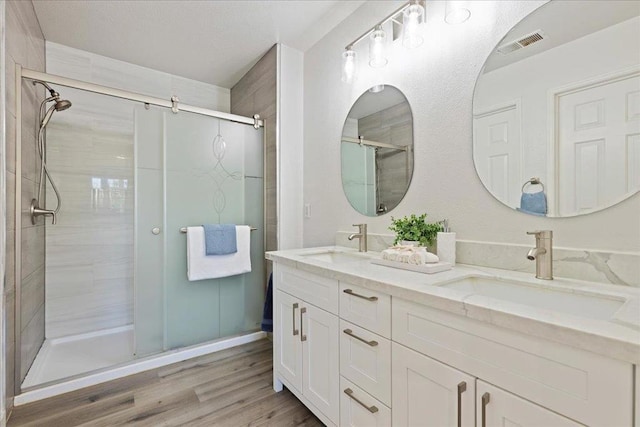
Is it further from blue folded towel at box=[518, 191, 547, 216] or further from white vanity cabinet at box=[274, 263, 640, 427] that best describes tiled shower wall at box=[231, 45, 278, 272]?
blue folded towel at box=[518, 191, 547, 216]

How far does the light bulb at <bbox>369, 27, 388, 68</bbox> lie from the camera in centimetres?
165

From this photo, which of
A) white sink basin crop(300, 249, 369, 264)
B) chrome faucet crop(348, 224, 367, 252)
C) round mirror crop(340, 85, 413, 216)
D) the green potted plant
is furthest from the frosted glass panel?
the green potted plant

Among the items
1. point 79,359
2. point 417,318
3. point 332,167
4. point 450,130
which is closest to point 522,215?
point 450,130

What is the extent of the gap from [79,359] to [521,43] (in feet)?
10.5

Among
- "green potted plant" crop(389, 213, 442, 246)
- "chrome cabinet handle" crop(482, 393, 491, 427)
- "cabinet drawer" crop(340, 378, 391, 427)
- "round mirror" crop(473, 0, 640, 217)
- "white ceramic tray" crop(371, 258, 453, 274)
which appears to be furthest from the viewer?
"green potted plant" crop(389, 213, 442, 246)

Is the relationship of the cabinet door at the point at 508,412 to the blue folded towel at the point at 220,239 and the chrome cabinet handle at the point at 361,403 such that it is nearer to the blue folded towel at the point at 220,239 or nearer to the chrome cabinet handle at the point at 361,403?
the chrome cabinet handle at the point at 361,403

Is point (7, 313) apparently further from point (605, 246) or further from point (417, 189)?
point (605, 246)

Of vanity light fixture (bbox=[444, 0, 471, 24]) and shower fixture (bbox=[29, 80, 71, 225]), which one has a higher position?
vanity light fixture (bbox=[444, 0, 471, 24])

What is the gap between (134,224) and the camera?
2.02 metres

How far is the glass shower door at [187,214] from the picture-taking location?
2.06m

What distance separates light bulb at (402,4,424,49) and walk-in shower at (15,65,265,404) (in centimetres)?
141

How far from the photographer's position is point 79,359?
212 cm

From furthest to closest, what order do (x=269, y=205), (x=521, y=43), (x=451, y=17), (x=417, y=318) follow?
(x=269, y=205), (x=451, y=17), (x=521, y=43), (x=417, y=318)

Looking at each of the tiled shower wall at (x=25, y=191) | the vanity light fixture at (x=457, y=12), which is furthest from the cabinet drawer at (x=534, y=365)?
the tiled shower wall at (x=25, y=191)
